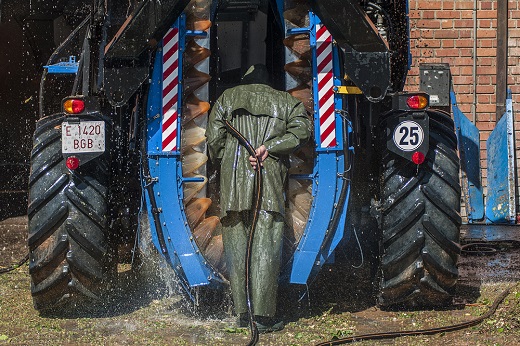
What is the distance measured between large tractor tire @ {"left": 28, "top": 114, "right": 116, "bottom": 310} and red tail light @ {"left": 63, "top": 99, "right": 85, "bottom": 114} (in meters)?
0.34

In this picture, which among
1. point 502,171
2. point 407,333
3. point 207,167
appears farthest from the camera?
point 502,171

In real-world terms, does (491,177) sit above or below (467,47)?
below

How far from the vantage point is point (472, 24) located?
10.9 m

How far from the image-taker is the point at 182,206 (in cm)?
671

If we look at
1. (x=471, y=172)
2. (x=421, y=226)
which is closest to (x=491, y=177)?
(x=471, y=172)

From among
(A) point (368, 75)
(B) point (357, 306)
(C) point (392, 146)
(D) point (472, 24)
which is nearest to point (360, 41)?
Answer: (A) point (368, 75)

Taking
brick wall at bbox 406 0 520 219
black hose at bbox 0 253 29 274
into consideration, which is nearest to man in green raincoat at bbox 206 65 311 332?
black hose at bbox 0 253 29 274

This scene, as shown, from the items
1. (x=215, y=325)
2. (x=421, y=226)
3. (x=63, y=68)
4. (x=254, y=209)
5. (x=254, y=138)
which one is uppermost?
(x=63, y=68)

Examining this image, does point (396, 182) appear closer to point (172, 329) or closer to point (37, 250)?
point (172, 329)

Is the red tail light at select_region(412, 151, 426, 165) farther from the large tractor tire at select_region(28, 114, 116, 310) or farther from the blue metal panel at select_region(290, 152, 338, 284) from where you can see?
the large tractor tire at select_region(28, 114, 116, 310)

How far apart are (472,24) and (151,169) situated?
5.38 meters

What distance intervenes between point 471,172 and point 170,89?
472cm

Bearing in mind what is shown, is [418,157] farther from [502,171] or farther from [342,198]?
[502,171]

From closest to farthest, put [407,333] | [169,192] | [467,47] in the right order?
1. [407,333]
2. [169,192]
3. [467,47]
